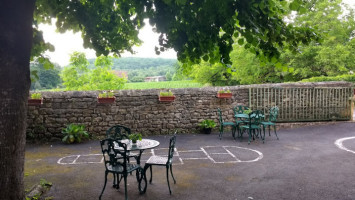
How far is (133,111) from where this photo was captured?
369 inches

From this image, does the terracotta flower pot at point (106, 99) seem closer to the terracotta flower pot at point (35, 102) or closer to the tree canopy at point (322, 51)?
the terracotta flower pot at point (35, 102)

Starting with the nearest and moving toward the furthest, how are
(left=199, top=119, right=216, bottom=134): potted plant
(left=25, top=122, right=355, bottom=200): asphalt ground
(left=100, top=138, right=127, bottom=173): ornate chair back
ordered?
(left=100, top=138, right=127, bottom=173): ornate chair back → (left=25, top=122, right=355, bottom=200): asphalt ground → (left=199, top=119, right=216, bottom=134): potted plant

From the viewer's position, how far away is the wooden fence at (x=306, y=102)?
10523 millimetres

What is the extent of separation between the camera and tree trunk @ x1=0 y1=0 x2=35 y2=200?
321 cm

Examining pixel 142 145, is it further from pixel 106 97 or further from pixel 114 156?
pixel 106 97

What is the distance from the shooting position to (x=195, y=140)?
873cm

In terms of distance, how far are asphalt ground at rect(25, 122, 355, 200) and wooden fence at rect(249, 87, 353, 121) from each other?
1961 millimetres

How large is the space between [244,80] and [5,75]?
2072 centimetres

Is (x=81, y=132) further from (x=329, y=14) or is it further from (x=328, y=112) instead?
(x=329, y=14)

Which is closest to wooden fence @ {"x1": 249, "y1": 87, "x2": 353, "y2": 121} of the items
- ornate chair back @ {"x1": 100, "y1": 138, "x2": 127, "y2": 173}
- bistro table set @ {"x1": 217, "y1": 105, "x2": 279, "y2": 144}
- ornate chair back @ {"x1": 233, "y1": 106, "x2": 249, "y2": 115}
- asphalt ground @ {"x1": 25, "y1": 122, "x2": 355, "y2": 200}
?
ornate chair back @ {"x1": 233, "y1": 106, "x2": 249, "y2": 115}

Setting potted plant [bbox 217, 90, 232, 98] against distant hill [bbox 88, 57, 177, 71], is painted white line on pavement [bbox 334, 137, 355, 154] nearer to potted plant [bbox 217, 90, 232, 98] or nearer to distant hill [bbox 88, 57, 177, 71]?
potted plant [bbox 217, 90, 232, 98]

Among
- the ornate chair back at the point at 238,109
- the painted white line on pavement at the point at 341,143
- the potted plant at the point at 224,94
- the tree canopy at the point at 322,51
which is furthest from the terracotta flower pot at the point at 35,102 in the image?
the tree canopy at the point at 322,51

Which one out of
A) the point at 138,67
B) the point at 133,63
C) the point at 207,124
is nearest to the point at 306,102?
the point at 207,124

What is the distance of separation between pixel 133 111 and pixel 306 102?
6.63 metres
